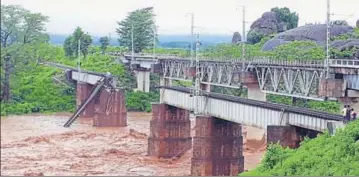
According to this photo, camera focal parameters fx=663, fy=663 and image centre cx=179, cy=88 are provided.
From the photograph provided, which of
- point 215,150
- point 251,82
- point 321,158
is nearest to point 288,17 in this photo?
point 251,82

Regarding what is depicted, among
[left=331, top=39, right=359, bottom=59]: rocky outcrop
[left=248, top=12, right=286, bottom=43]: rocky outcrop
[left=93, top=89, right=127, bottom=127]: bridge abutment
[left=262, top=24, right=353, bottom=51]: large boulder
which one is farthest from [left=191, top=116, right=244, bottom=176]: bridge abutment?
[left=248, top=12, right=286, bottom=43]: rocky outcrop

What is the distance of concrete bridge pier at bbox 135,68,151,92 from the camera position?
46606 mm

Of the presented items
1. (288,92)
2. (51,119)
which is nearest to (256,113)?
(288,92)

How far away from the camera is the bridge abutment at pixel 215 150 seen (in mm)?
31234

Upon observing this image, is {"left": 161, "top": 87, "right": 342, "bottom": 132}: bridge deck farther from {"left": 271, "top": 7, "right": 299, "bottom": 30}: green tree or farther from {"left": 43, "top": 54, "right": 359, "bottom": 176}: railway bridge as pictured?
{"left": 271, "top": 7, "right": 299, "bottom": 30}: green tree

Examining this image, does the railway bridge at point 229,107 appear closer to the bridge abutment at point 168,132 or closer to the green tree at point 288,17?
the bridge abutment at point 168,132

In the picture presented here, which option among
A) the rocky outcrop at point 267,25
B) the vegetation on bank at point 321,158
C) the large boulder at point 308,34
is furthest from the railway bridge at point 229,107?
the rocky outcrop at point 267,25

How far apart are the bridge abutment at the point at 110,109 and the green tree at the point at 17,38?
13.4 metres

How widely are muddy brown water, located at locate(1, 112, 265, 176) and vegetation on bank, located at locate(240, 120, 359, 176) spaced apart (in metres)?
6.17

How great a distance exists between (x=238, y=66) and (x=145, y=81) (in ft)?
46.6

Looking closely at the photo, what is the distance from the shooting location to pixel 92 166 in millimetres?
26781

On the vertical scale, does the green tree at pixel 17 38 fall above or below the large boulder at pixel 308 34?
below

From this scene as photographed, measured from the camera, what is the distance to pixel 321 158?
19156 millimetres

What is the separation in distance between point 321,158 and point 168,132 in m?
20.0
